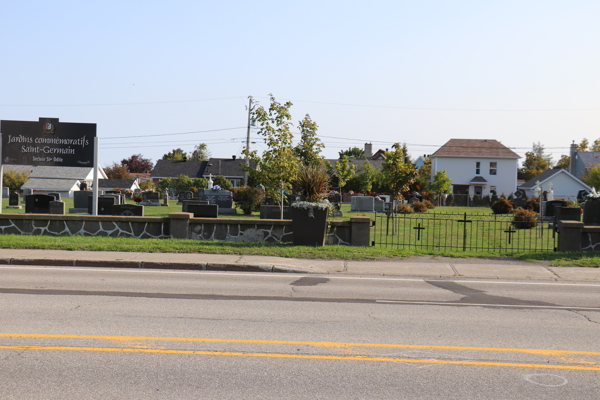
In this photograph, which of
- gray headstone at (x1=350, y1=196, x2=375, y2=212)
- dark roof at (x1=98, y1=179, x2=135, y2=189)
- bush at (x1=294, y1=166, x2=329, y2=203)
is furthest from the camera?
dark roof at (x1=98, y1=179, x2=135, y2=189)

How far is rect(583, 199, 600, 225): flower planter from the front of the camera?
71.7ft

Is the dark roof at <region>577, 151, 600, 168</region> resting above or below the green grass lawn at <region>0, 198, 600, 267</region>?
above

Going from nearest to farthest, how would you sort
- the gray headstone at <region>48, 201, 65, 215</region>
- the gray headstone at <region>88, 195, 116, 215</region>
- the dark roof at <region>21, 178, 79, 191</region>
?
the gray headstone at <region>88, 195, 116, 215</region>
the gray headstone at <region>48, 201, 65, 215</region>
the dark roof at <region>21, 178, 79, 191</region>

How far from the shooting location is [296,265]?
46.2ft

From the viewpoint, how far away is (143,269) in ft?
44.7

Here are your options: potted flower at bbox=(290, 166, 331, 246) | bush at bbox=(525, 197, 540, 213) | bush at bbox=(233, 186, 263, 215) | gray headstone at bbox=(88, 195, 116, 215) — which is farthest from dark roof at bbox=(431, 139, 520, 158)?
potted flower at bbox=(290, 166, 331, 246)

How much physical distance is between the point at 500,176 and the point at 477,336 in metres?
68.5

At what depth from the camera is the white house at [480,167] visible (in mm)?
72062

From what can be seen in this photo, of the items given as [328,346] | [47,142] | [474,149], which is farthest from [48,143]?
[474,149]

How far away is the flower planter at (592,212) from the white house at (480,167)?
50.1 meters

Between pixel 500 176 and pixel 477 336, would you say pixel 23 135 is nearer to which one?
pixel 477 336

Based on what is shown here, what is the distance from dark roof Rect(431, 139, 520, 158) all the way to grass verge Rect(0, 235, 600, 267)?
5716 cm

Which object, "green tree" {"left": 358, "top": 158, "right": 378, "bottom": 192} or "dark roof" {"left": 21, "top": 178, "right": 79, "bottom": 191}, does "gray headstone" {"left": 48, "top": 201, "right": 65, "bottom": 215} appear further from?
"dark roof" {"left": 21, "top": 178, "right": 79, "bottom": 191}

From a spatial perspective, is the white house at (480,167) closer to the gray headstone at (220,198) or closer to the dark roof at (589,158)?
the dark roof at (589,158)
